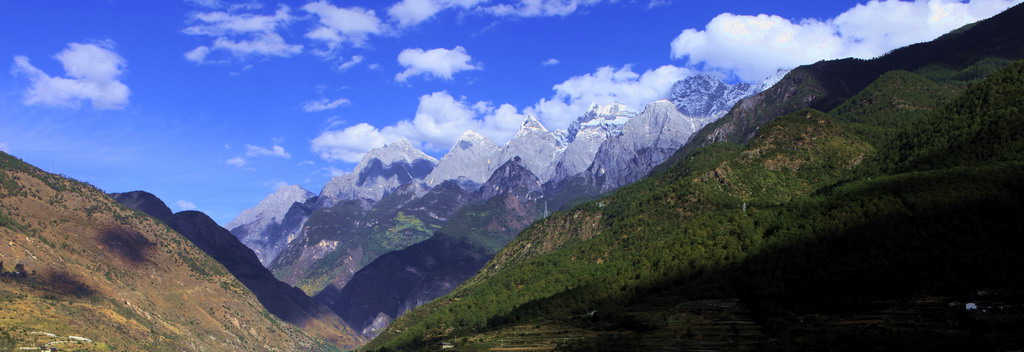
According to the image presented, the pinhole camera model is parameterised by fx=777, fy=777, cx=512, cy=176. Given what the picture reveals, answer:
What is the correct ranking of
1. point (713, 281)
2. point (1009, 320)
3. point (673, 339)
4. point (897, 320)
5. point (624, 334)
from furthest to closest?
1. point (713, 281)
2. point (624, 334)
3. point (673, 339)
4. point (897, 320)
5. point (1009, 320)

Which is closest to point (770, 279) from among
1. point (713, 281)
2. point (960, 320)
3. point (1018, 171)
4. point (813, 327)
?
point (713, 281)

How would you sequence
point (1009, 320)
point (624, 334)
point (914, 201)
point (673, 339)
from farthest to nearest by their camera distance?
point (914, 201)
point (624, 334)
point (673, 339)
point (1009, 320)

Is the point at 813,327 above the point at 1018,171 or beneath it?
beneath

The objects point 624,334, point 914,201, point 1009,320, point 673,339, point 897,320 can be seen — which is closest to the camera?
point 1009,320

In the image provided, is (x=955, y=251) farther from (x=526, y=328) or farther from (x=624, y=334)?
(x=526, y=328)

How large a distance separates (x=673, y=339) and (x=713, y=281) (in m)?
43.8

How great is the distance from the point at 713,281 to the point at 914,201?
4883 cm

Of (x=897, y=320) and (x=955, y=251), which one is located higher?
(x=955, y=251)

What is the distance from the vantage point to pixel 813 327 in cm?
14000

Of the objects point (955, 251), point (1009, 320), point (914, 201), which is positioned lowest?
point (1009, 320)

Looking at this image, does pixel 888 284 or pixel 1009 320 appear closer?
pixel 1009 320

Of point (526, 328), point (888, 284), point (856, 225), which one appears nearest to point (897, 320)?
point (888, 284)

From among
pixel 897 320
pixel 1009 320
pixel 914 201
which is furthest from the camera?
pixel 914 201

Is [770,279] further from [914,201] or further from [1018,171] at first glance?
[1018,171]
